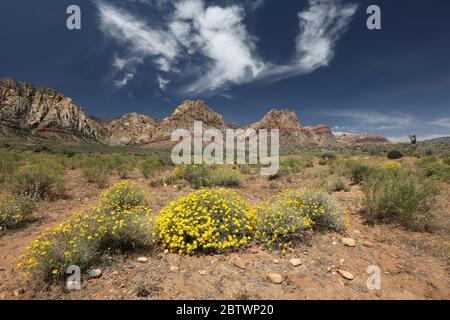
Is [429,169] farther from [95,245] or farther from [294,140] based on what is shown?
[294,140]

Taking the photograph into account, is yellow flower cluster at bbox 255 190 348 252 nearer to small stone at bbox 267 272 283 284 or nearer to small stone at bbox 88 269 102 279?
small stone at bbox 267 272 283 284

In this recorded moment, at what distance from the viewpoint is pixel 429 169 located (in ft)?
31.3

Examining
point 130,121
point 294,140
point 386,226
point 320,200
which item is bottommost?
point 386,226

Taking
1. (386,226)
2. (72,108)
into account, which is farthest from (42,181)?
(72,108)

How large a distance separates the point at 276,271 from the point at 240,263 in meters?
0.57

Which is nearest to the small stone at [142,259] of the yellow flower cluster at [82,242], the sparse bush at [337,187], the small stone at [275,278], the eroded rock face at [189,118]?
the yellow flower cluster at [82,242]

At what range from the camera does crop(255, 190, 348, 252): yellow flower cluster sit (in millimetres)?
4301

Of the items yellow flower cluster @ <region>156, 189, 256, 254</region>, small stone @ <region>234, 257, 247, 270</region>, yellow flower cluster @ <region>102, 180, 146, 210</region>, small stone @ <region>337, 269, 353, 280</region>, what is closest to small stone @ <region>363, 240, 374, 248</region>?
small stone @ <region>337, 269, 353, 280</region>

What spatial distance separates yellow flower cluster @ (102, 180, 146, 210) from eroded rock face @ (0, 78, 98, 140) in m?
82.1

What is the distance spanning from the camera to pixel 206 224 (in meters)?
4.07

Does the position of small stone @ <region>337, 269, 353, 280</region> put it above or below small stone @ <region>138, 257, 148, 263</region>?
below

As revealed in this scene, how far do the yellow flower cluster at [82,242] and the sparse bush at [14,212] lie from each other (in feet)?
6.68
